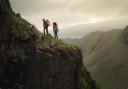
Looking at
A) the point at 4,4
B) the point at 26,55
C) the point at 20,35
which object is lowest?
the point at 26,55

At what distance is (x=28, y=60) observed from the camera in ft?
216

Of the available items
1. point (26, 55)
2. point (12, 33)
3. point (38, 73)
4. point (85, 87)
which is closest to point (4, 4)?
point (12, 33)

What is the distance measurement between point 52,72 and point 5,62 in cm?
971

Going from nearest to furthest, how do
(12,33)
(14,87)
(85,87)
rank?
1. (14,87)
2. (12,33)
3. (85,87)

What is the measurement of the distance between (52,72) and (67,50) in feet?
28.3

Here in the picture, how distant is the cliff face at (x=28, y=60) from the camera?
209 ft

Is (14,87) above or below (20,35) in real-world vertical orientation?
below

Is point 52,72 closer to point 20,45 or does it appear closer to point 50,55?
point 50,55

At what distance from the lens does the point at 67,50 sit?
74.8m

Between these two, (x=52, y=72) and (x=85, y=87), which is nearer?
(x=52, y=72)

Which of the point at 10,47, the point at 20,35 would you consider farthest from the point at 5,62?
the point at 20,35

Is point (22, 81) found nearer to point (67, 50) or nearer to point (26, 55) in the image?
point (26, 55)

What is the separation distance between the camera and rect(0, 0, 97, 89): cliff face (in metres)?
63.8

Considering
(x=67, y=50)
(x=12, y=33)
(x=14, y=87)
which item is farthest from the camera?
(x=67, y=50)
